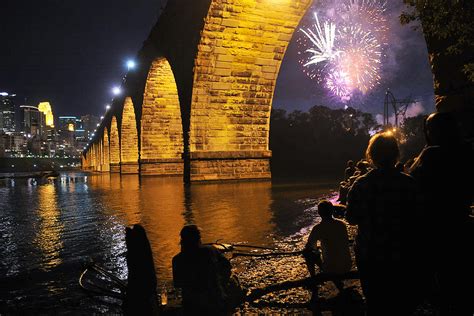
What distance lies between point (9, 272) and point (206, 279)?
2991 mm

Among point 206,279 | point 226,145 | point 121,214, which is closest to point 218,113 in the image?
point 226,145

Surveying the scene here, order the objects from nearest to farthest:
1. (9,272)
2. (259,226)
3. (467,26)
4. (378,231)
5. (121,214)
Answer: (378,231), (9,272), (467,26), (259,226), (121,214)

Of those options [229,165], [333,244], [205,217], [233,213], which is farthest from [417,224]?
[229,165]

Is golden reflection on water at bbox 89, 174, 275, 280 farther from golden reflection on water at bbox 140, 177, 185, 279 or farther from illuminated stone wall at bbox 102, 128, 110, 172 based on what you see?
illuminated stone wall at bbox 102, 128, 110, 172

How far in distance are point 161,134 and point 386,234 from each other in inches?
1100

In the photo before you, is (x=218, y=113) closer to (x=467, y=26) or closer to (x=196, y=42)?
(x=196, y=42)

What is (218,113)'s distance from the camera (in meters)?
16.3

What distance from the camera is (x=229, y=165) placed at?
16.5 meters

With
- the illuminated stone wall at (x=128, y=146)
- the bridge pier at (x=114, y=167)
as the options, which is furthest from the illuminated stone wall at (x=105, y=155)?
the illuminated stone wall at (x=128, y=146)

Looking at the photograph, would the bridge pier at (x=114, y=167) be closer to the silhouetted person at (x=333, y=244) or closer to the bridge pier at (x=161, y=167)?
the bridge pier at (x=161, y=167)

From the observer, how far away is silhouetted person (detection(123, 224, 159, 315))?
8.58 feet

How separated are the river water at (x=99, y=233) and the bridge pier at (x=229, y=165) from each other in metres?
3.72

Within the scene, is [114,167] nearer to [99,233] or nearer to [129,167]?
[129,167]

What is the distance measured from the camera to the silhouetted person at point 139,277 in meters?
2.62
